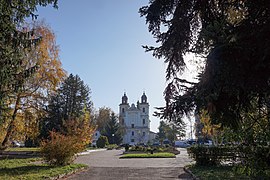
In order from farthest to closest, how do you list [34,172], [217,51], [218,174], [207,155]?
[207,155] → [34,172] → [218,174] → [217,51]

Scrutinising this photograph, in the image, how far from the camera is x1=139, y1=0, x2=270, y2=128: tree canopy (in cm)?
353

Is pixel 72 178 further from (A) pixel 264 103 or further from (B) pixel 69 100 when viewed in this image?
(B) pixel 69 100

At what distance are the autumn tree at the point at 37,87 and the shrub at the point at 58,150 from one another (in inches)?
205

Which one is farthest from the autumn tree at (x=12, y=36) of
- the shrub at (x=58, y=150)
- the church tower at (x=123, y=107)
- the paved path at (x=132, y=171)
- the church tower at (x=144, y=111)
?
the church tower at (x=123, y=107)

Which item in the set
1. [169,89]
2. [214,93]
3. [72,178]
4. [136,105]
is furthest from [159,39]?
[136,105]

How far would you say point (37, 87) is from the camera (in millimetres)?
19281

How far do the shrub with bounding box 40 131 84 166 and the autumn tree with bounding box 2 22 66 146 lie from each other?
522 centimetres

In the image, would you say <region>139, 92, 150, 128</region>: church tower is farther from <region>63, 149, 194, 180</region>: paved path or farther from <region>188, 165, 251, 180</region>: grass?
<region>188, 165, 251, 180</region>: grass

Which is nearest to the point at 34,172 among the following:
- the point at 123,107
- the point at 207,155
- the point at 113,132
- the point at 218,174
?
the point at 218,174

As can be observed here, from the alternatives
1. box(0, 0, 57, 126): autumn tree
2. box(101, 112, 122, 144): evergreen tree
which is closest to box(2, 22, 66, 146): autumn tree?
box(0, 0, 57, 126): autumn tree

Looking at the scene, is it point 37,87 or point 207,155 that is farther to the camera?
point 37,87

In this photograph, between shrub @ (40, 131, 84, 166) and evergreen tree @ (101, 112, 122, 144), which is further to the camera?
evergreen tree @ (101, 112, 122, 144)

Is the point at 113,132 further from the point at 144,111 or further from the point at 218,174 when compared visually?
the point at 218,174

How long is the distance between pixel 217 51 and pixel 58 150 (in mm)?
11786
